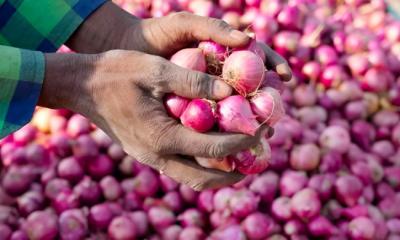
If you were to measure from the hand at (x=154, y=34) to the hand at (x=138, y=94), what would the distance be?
0.15 metres

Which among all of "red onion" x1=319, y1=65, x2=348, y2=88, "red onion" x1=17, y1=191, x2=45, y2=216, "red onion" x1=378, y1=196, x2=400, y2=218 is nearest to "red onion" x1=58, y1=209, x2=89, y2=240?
"red onion" x1=17, y1=191, x2=45, y2=216

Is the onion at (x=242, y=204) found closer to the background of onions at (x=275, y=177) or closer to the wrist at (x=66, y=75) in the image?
the background of onions at (x=275, y=177)

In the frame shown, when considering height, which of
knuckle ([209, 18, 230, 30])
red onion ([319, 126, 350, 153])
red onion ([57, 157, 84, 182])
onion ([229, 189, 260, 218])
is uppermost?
knuckle ([209, 18, 230, 30])

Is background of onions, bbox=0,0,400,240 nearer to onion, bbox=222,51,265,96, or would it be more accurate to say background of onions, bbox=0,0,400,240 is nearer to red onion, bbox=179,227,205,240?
red onion, bbox=179,227,205,240

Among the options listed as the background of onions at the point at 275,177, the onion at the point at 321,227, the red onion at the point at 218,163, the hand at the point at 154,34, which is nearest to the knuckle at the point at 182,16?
the hand at the point at 154,34

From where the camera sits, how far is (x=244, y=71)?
1.10m

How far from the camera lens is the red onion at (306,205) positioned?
174 cm

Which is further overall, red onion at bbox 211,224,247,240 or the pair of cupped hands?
red onion at bbox 211,224,247,240

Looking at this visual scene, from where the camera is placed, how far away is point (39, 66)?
1.09 metres

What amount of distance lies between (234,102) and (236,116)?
27 millimetres

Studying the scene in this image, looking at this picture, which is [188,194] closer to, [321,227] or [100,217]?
[100,217]

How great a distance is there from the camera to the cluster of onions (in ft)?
3.58

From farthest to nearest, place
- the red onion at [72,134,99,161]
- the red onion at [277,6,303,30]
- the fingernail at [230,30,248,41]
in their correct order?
the red onion at [277,6,303,30], the red onion at [72,134,99,161], the fingernail at [230,30,248,41]

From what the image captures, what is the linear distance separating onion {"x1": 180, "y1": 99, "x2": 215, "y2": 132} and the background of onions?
2.27 ft
